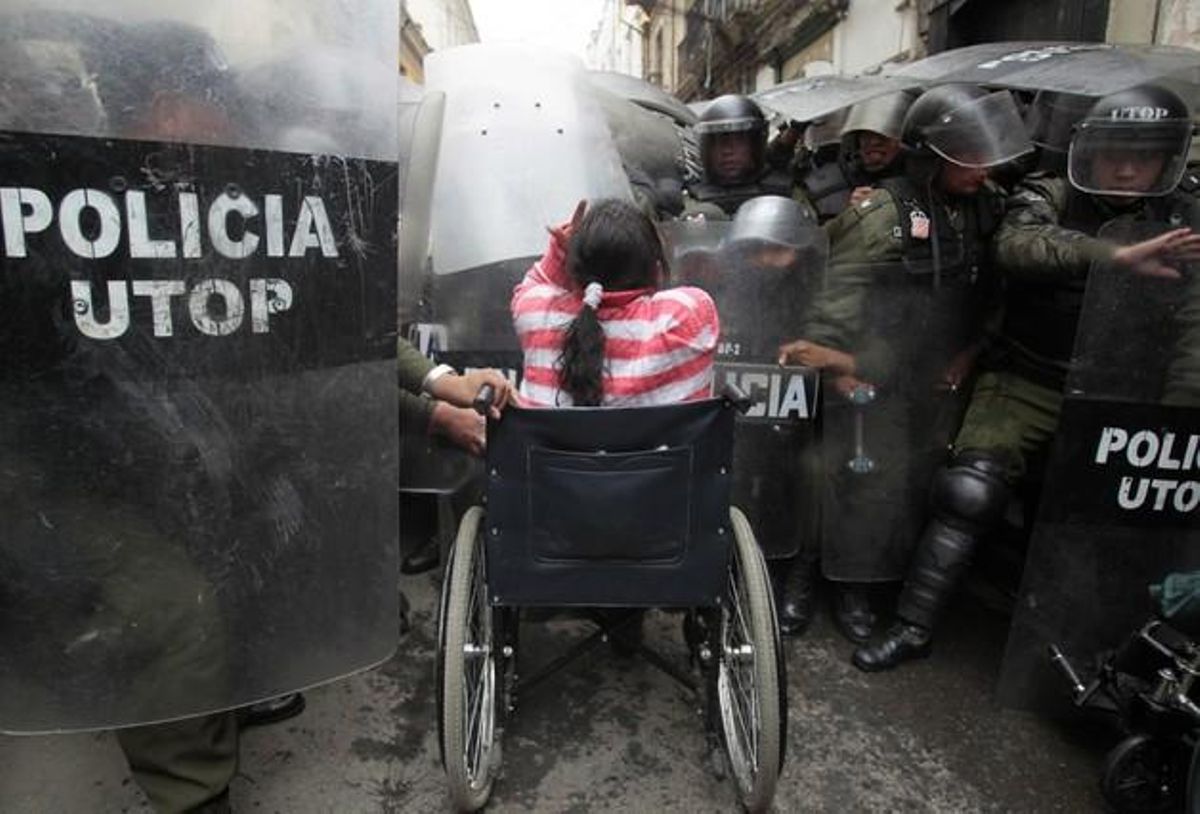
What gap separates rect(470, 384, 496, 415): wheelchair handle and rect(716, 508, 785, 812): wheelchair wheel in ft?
2.23

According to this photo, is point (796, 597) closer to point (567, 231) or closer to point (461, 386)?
point (461, 386)

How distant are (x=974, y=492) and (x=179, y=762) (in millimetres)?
2191

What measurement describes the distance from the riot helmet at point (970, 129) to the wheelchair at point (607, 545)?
148cm

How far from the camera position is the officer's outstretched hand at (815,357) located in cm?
262

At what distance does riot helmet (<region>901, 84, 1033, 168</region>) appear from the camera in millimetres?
2684

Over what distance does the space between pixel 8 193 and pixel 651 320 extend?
1.19 m

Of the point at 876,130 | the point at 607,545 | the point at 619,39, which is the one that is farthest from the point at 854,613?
the point at 619,39

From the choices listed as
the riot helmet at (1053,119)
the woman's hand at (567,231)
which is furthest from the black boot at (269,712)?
the riot helmet at (1053,119)

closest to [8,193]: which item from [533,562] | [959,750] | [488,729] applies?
[533,562]

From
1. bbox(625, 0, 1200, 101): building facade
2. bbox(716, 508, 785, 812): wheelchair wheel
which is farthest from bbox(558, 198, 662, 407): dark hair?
bbox(625, 0, 1200, 101): building facade

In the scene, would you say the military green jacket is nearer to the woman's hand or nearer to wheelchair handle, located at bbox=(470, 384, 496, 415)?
the woman's hand

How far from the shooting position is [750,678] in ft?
6.40

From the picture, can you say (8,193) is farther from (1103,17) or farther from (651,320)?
(1103,17)

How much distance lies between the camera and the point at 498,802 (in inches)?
82.0
